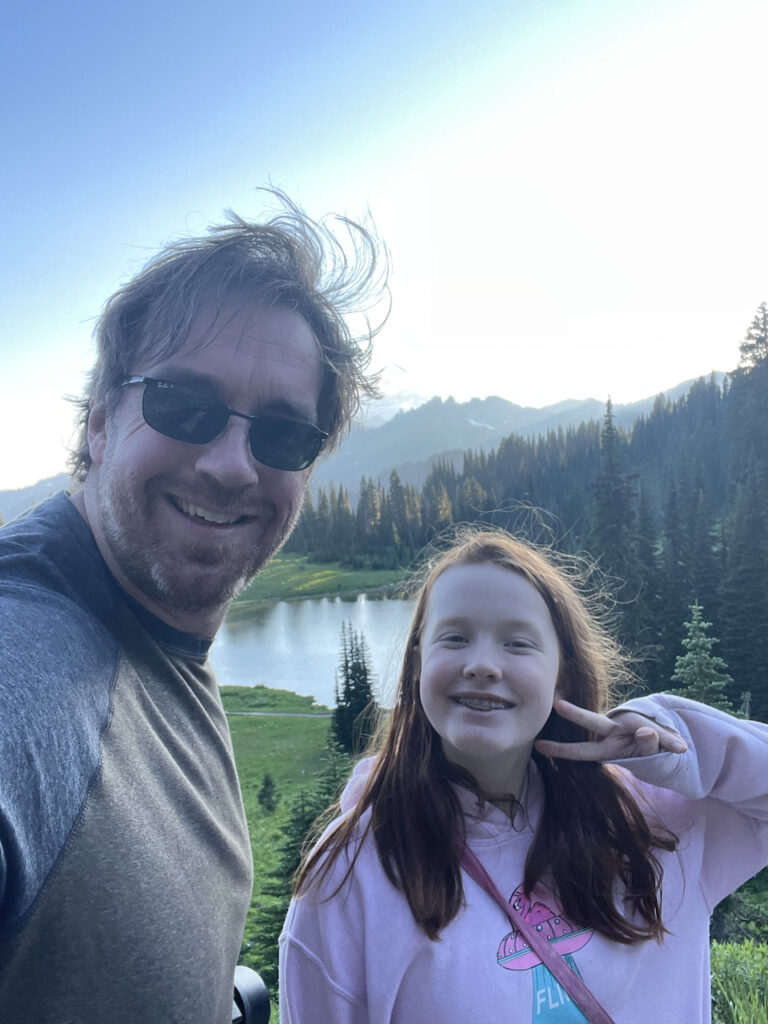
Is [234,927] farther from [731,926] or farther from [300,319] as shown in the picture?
[731,926]

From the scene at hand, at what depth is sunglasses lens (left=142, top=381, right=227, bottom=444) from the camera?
234cm

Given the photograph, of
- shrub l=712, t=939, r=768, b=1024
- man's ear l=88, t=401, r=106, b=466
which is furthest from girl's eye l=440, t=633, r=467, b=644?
shrub l=712, t=939, r=768, b=1024

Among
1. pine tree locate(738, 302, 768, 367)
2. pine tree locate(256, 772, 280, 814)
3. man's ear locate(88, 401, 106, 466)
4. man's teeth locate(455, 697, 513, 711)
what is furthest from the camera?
pine tree locate(738, 302, 768, 367)

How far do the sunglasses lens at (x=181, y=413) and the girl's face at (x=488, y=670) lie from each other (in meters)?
1.05

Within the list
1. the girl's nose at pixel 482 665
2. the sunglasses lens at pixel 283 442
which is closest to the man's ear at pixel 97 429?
the sunglasses lens at pixel 283 442

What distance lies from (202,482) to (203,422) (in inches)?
9.0

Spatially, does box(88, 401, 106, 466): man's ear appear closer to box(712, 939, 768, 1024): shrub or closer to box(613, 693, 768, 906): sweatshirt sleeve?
box(613, 693, 768, 906): sweatshirt sleeve

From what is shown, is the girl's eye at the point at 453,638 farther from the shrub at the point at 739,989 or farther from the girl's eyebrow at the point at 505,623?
the shrub at the point at 739,989

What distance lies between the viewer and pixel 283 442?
262 cm

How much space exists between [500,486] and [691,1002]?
85.2 metres

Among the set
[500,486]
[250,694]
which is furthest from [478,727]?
[500,486]

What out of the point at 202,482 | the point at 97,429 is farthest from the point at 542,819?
the point at 97,429

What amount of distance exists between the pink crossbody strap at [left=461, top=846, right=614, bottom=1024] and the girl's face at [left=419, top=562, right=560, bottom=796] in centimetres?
32

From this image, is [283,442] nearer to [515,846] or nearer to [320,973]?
[515,846]
